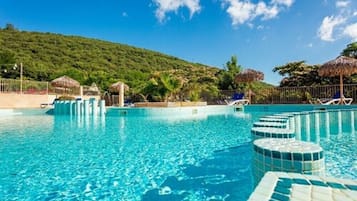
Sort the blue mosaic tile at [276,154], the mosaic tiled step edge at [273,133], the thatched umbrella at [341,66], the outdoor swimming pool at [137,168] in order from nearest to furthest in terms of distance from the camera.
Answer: the blue mosaic tile at [276,154] → the outdoor swimming pool at [137,168] → the mosaic tiled step edge at [273,133] → the thatched umbrella at [341,66]

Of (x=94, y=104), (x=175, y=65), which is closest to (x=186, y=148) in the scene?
(x=94, y=104)

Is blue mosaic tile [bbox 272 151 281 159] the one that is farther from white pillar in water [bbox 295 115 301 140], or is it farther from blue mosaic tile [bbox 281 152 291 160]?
white pillar in water [bbox 295 115 301 140]

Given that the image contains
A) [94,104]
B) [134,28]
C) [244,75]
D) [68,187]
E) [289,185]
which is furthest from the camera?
[134,28]

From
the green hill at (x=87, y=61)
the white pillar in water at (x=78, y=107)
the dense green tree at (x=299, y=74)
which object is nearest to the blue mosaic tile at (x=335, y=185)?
the white pillar in water at (x=78, y=107)

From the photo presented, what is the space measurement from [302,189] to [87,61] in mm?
34768

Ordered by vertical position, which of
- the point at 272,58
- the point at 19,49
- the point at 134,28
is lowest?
the point at 272,58

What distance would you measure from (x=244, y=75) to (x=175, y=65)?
23.6 meters

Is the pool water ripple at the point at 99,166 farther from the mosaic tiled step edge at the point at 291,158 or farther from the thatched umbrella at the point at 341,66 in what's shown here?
the thatched umbrella at the point at 341,66

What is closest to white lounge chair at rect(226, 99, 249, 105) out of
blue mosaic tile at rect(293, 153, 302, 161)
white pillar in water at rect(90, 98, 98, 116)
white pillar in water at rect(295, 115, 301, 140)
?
white pillar in water at rect(90, 98, 98, 116)

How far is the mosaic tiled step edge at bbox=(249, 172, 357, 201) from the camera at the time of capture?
1258 mm

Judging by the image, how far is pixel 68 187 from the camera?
9.16ft

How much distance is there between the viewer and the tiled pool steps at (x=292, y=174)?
1300 mm

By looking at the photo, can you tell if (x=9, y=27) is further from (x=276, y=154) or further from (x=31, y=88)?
(x=276, y=154)

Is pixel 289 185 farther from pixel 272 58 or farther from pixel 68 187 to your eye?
pixel 272 58
